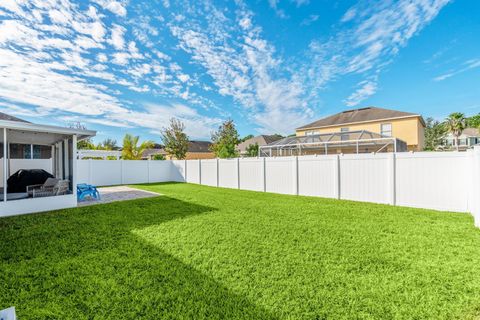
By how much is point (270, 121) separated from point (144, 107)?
50.2 feet

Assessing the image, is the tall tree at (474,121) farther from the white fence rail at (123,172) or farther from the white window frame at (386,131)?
the white fence rail at (123,172)

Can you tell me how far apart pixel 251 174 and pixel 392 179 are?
7268 millimetres

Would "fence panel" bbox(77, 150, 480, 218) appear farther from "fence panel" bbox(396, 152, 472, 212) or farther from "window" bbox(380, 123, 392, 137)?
"window" bbox(380, 123, 392, 137)

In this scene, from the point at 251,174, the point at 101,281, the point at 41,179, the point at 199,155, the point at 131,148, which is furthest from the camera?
the point at 199,155

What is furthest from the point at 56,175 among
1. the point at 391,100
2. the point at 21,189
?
the point at 391,100

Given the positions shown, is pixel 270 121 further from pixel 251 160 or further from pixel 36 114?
pixel 36 114

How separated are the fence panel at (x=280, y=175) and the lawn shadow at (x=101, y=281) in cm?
795

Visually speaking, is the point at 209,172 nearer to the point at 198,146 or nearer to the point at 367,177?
the point at 367,177

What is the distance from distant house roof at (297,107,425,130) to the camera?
22.6m

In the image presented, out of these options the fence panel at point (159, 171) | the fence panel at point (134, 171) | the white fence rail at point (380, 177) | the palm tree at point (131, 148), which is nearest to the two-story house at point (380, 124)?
the white fence rail at point (380, 177)

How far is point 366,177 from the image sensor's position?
901cm

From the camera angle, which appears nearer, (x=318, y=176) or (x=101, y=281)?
(x=101, y=281)

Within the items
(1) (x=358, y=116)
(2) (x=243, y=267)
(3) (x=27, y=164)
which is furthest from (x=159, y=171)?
(1) (x=358, y=116)

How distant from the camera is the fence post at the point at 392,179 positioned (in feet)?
27.0
